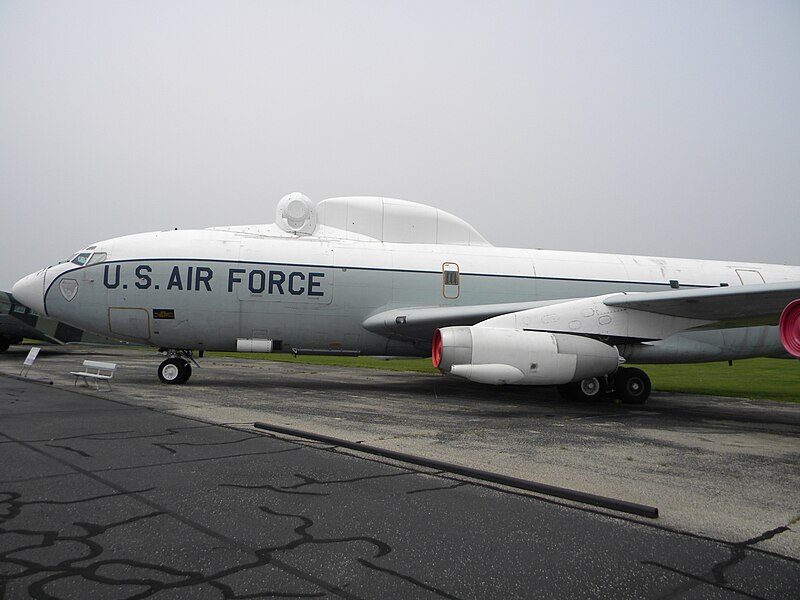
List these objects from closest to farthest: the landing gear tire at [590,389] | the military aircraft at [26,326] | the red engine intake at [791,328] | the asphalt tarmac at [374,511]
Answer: the asphalt tarmac at [374,511] < the red engine intake at [791,328] < the landing gear tire at [590,389] < the military aircraft at [26,326]

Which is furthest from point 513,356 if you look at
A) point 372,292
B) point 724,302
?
point 372,292

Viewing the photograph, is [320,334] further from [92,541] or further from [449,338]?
[92,541]

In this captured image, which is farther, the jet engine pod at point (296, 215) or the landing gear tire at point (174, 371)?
the jet engine pod at point (296, 215)

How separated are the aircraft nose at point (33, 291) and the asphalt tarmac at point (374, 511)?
18.0 ft

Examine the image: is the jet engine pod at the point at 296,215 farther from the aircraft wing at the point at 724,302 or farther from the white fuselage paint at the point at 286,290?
the aircraft wing at the point at 724,302

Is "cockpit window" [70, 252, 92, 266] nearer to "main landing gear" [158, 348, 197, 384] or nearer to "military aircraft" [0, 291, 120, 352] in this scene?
"main landing gear" [158, 348, 197, 384]

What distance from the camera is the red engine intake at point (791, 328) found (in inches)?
275

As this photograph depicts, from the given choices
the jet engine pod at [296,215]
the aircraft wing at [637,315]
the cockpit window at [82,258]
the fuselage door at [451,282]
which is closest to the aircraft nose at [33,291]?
the cockpit window at [82,258]

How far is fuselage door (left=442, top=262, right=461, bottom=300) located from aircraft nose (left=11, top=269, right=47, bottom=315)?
954cm

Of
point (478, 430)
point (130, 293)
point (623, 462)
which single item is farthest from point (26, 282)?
point (623, 462)

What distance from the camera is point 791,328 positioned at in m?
7.07

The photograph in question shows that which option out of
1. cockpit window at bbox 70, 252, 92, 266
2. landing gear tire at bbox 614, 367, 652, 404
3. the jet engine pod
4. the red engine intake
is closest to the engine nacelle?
landing gear tire at bbox 614, 367, 652, 404

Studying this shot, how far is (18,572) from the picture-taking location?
3.11 metres

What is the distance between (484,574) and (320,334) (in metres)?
10.8
